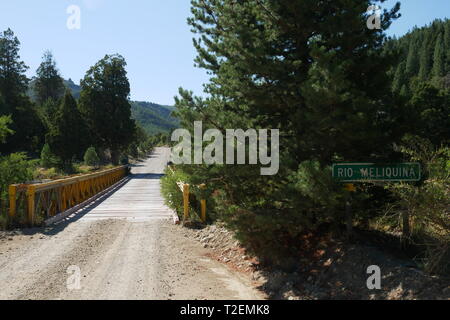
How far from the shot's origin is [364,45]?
19.8 ft

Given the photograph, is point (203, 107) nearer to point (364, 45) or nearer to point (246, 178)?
point (246, 178)

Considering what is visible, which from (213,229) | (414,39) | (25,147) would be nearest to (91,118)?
(25,147)

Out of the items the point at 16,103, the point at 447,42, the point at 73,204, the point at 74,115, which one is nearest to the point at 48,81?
the point at 16,103

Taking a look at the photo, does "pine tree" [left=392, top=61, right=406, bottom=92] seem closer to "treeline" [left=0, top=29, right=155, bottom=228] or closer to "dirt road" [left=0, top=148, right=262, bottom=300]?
"dirt road" [left=0, top=148, right=262, bottom=300]

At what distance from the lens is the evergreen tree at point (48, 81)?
71.8 metres

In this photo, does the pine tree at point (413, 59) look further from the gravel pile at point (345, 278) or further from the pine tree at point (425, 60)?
the gravel pile at point (345, 278)

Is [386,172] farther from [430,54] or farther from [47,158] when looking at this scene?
[430,54]

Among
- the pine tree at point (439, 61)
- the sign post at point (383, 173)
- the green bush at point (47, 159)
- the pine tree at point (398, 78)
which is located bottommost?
the green bush at point (47, 159)

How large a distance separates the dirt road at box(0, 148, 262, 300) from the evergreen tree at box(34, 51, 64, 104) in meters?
69.8

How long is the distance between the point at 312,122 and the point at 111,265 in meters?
4.02

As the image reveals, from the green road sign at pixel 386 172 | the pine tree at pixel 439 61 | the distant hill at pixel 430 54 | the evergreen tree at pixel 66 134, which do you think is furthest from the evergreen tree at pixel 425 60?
the green road sign at pixel 386 172

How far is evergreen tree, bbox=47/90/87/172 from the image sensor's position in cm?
4269

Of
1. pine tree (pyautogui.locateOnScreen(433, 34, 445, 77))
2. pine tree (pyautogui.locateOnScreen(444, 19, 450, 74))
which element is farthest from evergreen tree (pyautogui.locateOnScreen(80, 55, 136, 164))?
pine tree (pyautogui.locateOnScreen(444, 19, 450, 74))

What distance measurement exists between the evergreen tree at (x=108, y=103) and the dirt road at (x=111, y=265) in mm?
37393
